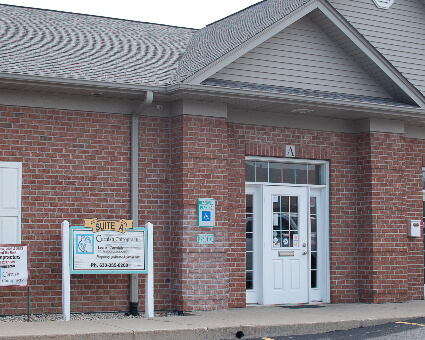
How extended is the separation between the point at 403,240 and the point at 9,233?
23.8ft

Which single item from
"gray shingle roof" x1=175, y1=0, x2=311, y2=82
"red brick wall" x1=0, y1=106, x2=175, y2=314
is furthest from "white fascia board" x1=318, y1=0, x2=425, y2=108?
"red brick wall" x1=0, y1=106, x2=175, y2=314

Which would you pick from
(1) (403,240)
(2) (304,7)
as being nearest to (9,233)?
(2) (304,7)

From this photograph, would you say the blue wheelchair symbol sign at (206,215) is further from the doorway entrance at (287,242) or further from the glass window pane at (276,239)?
the glass window pane at (276,239)

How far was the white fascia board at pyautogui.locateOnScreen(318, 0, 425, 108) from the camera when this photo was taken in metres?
13.2

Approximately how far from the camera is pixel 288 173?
1370cm

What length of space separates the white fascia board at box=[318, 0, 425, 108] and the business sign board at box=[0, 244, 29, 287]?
21.5 ft

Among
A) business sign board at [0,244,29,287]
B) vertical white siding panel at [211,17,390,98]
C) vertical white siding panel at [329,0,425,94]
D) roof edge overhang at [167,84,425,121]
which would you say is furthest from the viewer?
vertical white siding panel at [329,0,425,94]

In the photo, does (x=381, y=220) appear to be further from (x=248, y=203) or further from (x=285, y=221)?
(x=248, y=203)

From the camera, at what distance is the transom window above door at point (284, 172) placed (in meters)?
13.4

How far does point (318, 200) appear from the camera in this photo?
14.0 m

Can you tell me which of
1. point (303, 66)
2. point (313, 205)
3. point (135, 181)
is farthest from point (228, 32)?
point (135, 181)

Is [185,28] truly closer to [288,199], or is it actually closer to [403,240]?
[288,199]

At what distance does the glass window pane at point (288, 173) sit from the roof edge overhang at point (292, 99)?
4.51ft

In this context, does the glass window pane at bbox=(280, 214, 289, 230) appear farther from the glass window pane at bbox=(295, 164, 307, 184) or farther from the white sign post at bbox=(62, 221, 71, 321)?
the white sign post at bbox=(62, 221, 71, 321)
